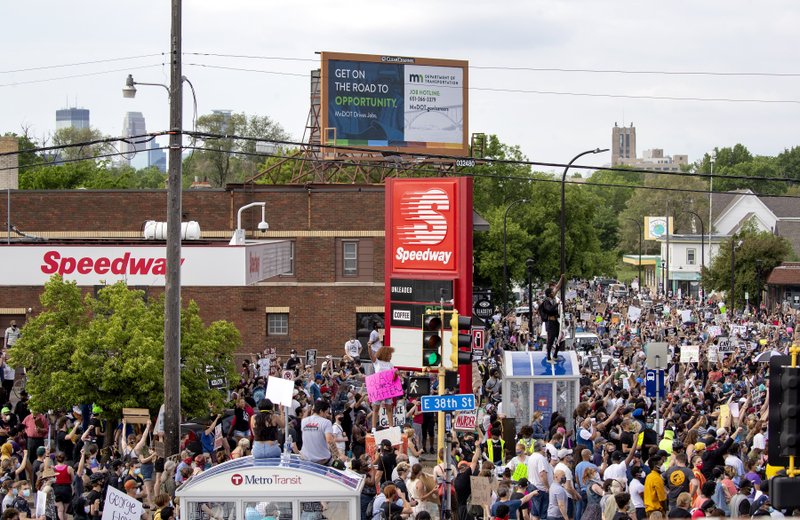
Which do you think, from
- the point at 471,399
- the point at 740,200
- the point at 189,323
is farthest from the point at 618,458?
the point at 740,200

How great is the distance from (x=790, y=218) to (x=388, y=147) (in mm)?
73411

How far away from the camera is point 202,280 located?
82.6ft

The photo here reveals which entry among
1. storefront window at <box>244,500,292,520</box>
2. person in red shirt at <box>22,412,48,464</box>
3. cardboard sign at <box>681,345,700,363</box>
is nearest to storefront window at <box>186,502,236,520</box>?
storefront window at <box>244,500,292,520</box>

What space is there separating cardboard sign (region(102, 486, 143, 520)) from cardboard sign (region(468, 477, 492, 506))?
4435mm

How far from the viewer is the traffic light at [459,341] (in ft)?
55.3

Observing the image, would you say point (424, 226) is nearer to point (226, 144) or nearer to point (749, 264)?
point (749, 264)

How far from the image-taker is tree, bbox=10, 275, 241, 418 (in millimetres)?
22312

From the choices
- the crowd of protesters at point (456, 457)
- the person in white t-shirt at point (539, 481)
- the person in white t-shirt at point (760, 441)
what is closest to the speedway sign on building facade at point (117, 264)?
the crowd of protesters at point (456, 457)

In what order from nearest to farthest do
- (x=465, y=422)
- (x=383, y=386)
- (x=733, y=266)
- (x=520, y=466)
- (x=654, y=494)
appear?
1. (x=654, y=494)
2. (x=520, y=466)
3. (x=465, y=422)
4. (x=383, y=386)
5. (x=733, y=266)

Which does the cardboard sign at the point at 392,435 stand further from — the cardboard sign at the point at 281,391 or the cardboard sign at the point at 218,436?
the cardboard sign at the point at 218,436

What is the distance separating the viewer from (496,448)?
19688mm

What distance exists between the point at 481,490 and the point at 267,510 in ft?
11.2

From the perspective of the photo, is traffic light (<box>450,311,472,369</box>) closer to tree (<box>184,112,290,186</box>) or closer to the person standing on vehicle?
the person standing on vehicle

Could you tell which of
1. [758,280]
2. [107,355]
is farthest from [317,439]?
[758,280]
